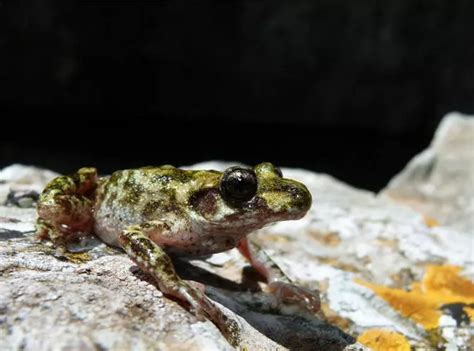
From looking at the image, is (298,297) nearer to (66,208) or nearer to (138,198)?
(138,198)

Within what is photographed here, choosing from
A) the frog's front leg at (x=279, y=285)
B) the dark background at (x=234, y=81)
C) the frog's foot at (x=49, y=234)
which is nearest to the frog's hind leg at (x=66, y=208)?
the frog's foot at (x=49, y=234)

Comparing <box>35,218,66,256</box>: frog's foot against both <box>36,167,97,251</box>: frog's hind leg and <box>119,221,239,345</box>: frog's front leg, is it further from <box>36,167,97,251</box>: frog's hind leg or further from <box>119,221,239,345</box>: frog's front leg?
<box>119,221,239,345</box>: frog's front leg

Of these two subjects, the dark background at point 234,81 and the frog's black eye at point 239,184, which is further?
the dark background at point 234,81

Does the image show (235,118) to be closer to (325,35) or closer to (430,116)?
(325,35)

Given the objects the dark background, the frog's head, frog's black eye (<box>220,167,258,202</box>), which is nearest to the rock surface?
the frog's head

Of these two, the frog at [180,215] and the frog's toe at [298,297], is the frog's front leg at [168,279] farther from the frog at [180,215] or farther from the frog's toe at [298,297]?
the frog's toe at [298,297]
